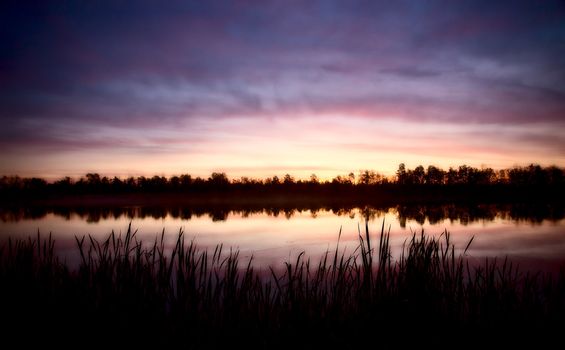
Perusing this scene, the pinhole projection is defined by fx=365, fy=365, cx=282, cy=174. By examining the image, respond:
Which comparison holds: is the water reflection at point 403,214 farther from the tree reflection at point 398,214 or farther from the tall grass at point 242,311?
the tall grass at point 242,311

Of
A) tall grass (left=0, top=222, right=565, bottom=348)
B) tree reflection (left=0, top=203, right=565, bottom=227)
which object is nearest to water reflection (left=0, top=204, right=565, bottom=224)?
tree reflection (left=0, top=203, right=565, bottom=227)

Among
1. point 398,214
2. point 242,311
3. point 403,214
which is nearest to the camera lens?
point 242,311

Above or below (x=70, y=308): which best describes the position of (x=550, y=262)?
below

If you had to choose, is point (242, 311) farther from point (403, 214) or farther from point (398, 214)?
point (398, 214)

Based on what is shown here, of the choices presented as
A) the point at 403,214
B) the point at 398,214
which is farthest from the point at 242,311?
the point at 398,214

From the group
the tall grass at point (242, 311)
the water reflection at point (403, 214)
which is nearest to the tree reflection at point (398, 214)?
the water reflection at point (403, 214)

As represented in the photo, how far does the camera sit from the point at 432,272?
219 inches

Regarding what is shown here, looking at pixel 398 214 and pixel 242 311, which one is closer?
pixel 242 311

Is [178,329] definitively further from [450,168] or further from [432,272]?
[450,168]

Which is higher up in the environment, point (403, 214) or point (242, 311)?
point (242, 311)

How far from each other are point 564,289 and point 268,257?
27.1 feet

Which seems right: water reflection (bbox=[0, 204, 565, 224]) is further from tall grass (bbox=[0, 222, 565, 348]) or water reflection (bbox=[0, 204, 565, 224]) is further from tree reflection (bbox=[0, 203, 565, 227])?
tall grass (bbox=[0, 222, 565, 348])

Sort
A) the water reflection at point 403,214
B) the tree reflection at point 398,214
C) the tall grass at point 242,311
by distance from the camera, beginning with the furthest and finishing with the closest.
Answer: the tree reflection at point 398,214
the water reflection at point 403,214
the tall grass at point 242,311

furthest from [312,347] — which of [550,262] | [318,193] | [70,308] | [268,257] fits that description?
[318,193]
